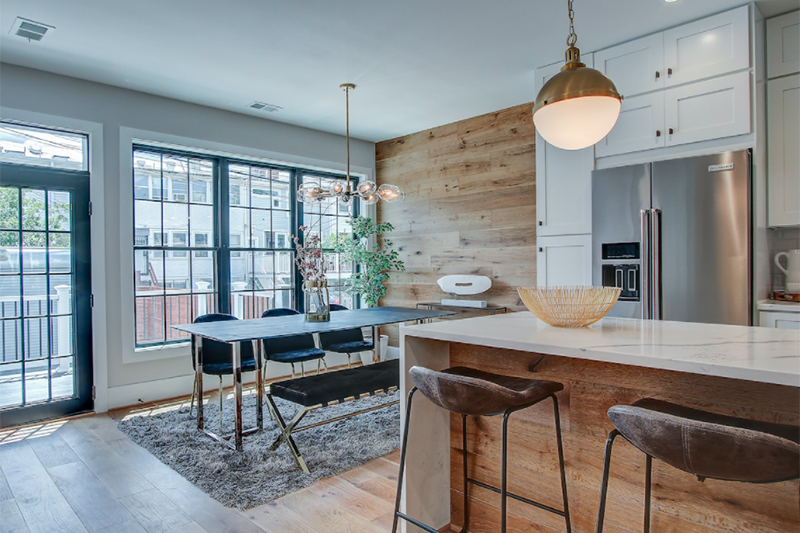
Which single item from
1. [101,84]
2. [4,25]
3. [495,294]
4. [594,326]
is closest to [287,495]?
[594,326]

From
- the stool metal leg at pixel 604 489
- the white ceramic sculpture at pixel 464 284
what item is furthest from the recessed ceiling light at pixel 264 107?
the stool metal leg at pixel 604 489

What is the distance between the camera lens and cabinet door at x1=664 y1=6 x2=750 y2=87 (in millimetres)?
2887

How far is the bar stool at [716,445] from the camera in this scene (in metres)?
1.03

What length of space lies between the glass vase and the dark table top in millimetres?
73

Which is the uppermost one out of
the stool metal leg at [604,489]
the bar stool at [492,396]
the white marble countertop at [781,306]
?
the white marble countertop at [781,306]

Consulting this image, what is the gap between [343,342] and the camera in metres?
4.67

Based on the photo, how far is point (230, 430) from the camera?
3.45 meters

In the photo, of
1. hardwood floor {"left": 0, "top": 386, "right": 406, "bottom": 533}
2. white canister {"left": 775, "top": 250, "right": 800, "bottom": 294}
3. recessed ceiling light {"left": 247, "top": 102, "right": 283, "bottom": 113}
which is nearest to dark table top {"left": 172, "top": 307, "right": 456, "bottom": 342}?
hardwood floor {"left": 0, "top": 386, "right": 406, "bottom": 533}

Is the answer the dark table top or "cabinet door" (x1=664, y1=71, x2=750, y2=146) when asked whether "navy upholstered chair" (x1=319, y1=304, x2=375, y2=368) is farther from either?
"cabinet door" (x1=664, y1=71, x2=750, y2=146)

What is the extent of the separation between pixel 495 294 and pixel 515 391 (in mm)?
3351

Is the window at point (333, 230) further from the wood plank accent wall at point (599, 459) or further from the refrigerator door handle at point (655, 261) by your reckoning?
the wood plank accent wall at point (599, 459)

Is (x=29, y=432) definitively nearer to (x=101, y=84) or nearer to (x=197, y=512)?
(x=197, y=512)

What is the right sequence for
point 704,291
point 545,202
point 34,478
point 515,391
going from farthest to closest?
point 545,202
point 704,291
point 34,478
point 515,391

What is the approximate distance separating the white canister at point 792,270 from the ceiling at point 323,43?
1474 mm
